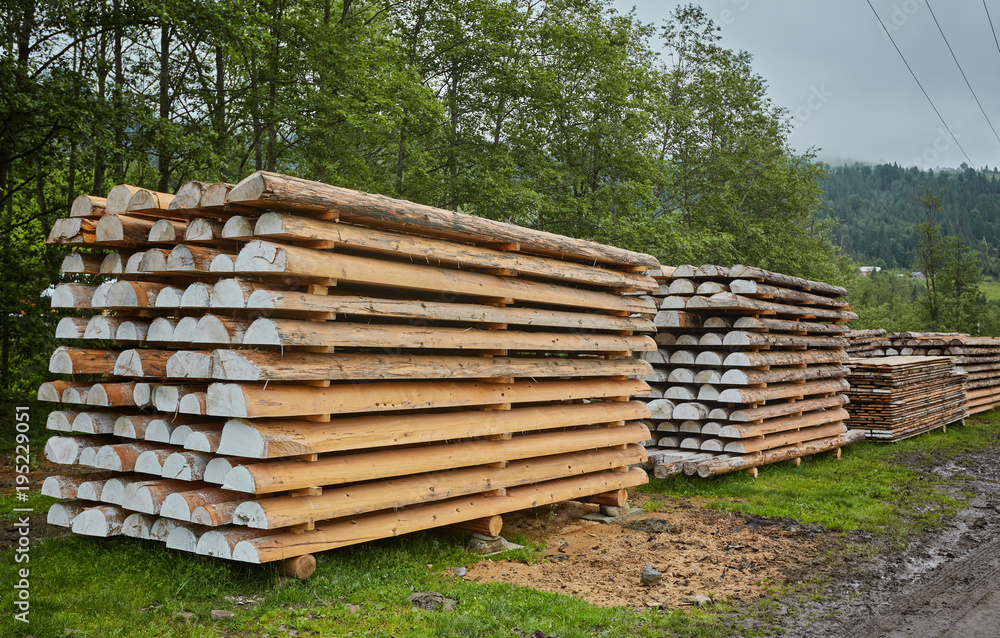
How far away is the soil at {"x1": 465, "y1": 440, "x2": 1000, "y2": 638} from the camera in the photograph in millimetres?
5668

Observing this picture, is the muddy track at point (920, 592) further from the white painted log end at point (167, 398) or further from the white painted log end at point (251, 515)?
the white painted log end at point (167, 398)

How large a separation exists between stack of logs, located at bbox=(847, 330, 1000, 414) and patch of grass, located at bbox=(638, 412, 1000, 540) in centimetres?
671

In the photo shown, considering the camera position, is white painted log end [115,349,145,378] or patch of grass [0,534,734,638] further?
white painted log end [115,349,145,378]

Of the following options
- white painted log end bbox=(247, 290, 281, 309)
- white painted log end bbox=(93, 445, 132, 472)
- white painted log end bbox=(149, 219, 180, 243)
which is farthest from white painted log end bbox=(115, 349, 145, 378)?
white painted log end bbox=(247, 290, 281, 309)

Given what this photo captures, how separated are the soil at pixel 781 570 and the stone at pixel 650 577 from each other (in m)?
0.07

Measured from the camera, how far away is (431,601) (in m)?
5.42

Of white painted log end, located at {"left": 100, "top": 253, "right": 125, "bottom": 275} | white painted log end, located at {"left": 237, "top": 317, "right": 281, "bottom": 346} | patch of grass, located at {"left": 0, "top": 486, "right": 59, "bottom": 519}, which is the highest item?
white painted log end, located at {"left": 100, "top": 253, "right": 125, "bottom": 275}

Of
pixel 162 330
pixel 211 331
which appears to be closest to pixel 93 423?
pixel 162 330

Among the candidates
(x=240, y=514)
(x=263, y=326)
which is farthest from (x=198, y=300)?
(x=240, y=514)

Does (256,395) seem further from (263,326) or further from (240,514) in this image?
(240,514)

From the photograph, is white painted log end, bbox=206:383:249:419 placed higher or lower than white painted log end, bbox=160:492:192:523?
higher

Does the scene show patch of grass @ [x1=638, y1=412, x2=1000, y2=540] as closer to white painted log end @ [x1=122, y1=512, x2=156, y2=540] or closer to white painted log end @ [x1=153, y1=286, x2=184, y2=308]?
white painted log end @ [x1=122, y1=512, x2=156, y2=540]

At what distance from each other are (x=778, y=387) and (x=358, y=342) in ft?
28.5

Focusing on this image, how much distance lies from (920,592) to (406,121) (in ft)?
54.3
